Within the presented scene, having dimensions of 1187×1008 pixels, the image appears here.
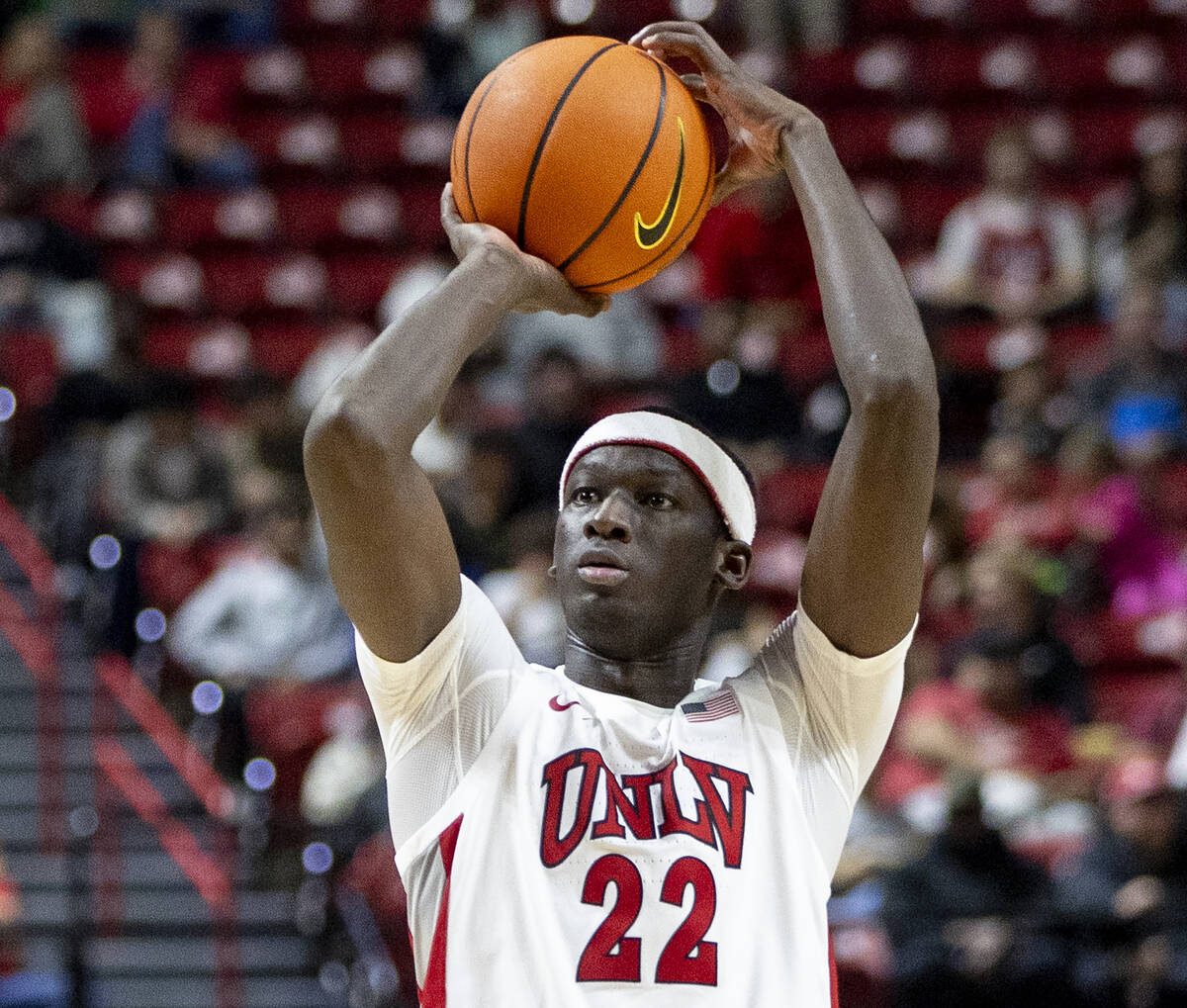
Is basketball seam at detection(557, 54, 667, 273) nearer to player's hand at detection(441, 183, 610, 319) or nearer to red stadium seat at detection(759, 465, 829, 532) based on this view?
player's hand at detection(441, 183, 610, 319)

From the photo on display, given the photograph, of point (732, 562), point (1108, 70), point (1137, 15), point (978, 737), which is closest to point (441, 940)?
point (732, 562)

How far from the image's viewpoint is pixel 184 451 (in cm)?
877

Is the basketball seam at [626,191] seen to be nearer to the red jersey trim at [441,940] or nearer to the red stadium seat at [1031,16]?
the red jersey trim at [441,940]

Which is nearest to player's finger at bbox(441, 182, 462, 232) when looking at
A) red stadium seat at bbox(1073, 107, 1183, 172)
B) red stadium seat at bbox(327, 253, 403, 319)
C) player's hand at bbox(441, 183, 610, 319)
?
player's hand at bbox(441, 183, 610, 319)

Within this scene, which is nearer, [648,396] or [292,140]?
[648,396]

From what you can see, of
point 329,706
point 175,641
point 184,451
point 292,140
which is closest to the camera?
point 329,706

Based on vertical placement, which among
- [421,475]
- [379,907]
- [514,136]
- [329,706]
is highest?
[514,136]

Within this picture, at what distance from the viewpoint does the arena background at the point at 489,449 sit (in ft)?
21.0

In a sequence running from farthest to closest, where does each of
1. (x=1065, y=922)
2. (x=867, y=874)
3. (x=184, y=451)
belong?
1. (x=184, y=451)
2. (x=867, y=874)
3. (x=1065, y=922)

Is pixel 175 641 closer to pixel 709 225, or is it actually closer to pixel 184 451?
pixel 184 451

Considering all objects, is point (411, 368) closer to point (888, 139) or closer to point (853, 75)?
point (888, 139)

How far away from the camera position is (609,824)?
2.64m

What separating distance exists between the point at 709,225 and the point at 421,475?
7.20m

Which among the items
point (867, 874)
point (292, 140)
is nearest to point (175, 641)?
point (867, 874)
